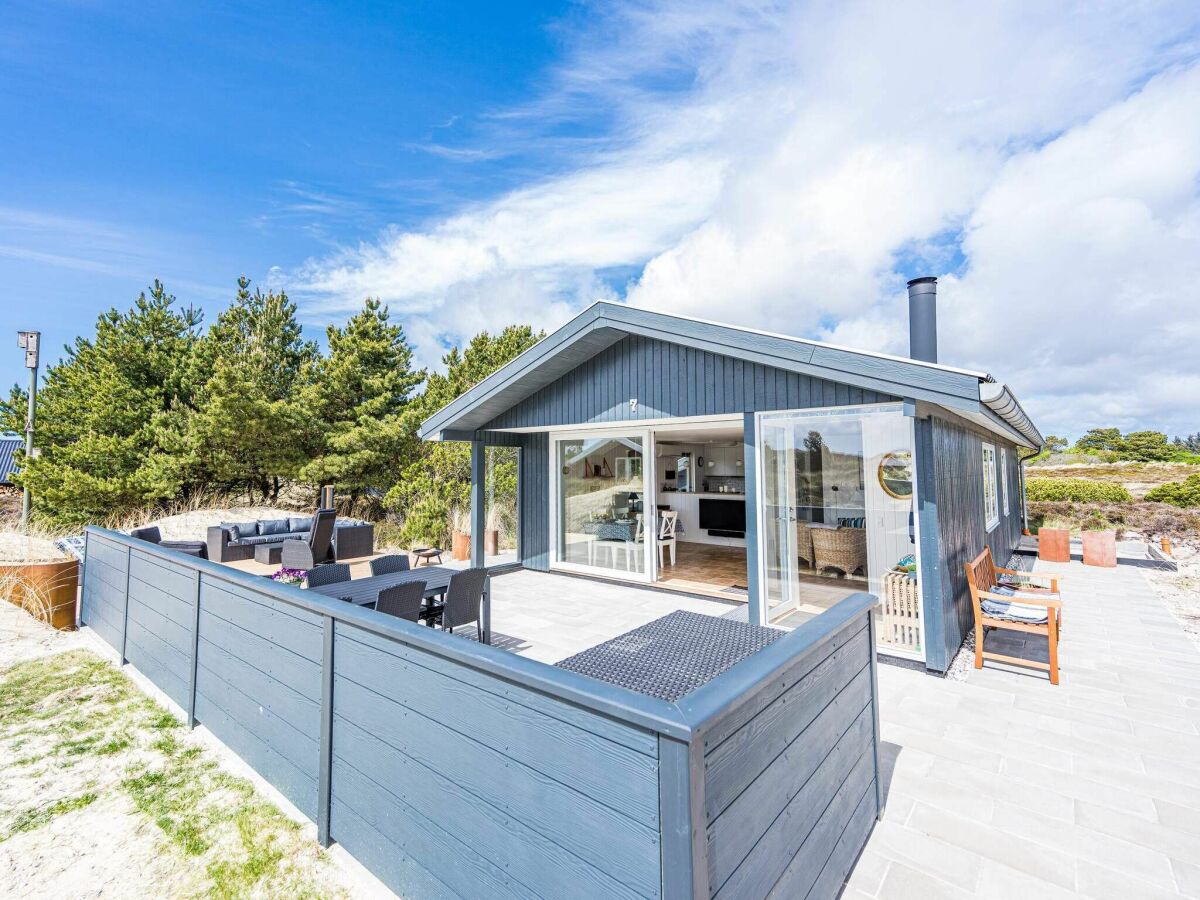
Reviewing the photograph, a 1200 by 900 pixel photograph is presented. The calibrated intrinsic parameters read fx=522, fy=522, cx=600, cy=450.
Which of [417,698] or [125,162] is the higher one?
[125,162]

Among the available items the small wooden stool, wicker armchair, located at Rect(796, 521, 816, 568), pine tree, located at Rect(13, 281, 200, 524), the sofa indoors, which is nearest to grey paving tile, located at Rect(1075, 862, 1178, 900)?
wicker armchair, located at Rect(796, 521, 816, 568)

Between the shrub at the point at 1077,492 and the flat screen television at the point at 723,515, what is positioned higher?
the shrub at the point at 1077,492

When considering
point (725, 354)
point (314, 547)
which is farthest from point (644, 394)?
point (314, 547)

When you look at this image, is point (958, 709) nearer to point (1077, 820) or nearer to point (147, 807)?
point (1077, 820)

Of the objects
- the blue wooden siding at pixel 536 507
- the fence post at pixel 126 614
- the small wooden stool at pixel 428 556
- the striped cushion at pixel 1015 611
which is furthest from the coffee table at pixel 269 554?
the striped cushion at pixel 1015 611

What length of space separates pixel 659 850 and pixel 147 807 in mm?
2941

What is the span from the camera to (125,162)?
9.54 m

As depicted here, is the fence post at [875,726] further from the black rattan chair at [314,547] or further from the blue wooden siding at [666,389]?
the black rattan chair at [314,547]

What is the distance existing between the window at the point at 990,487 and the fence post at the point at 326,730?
26.0 feet

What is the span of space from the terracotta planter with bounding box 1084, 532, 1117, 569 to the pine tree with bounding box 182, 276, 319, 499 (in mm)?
17050

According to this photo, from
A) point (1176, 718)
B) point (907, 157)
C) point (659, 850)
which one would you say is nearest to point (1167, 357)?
point (907, 157)

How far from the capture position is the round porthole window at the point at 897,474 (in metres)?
5.07

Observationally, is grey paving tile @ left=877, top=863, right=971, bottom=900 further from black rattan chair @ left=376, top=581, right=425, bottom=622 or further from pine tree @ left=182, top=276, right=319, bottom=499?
pine tree @ left=182, top=276, right=319, bottom=499

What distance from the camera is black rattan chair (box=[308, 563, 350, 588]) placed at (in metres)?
4.34
